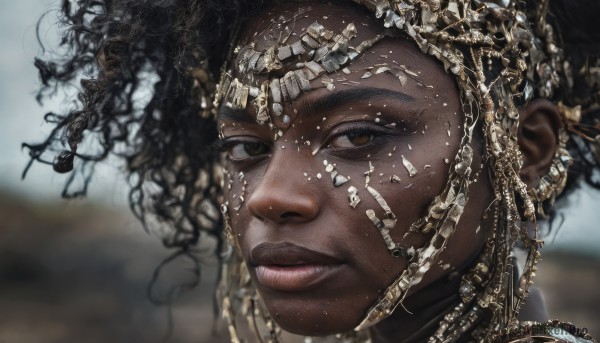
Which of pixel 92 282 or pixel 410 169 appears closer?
pixel 410 169

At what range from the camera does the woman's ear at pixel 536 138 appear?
2686mm

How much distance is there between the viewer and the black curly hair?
2721 millimetres

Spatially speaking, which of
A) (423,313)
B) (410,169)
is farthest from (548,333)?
(410,169)

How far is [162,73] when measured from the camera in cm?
317

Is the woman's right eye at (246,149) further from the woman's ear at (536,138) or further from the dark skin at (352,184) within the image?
the woman's ear at (536,138)

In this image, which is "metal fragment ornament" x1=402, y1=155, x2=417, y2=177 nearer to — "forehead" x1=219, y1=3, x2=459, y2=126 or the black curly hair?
"forehead" x1=219, y1=3, x2=459, y2=126

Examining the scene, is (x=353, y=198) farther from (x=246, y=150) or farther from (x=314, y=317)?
(x=246, y=150)

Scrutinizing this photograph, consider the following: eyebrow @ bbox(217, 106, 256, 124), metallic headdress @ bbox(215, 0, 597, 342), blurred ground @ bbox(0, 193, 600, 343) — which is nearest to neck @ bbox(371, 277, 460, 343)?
metallic headdress @ bbox(215, 0, 597, 342)

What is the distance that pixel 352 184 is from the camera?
7.81 ft

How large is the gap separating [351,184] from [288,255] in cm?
26

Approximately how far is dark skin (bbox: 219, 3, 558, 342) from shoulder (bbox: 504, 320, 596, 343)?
242 mm

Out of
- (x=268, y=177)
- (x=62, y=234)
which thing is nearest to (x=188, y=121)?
(x=268, y=177)

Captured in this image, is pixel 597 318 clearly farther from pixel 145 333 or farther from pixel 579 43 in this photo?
pixel 579 43

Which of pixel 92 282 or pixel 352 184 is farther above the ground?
pixel 352 184
